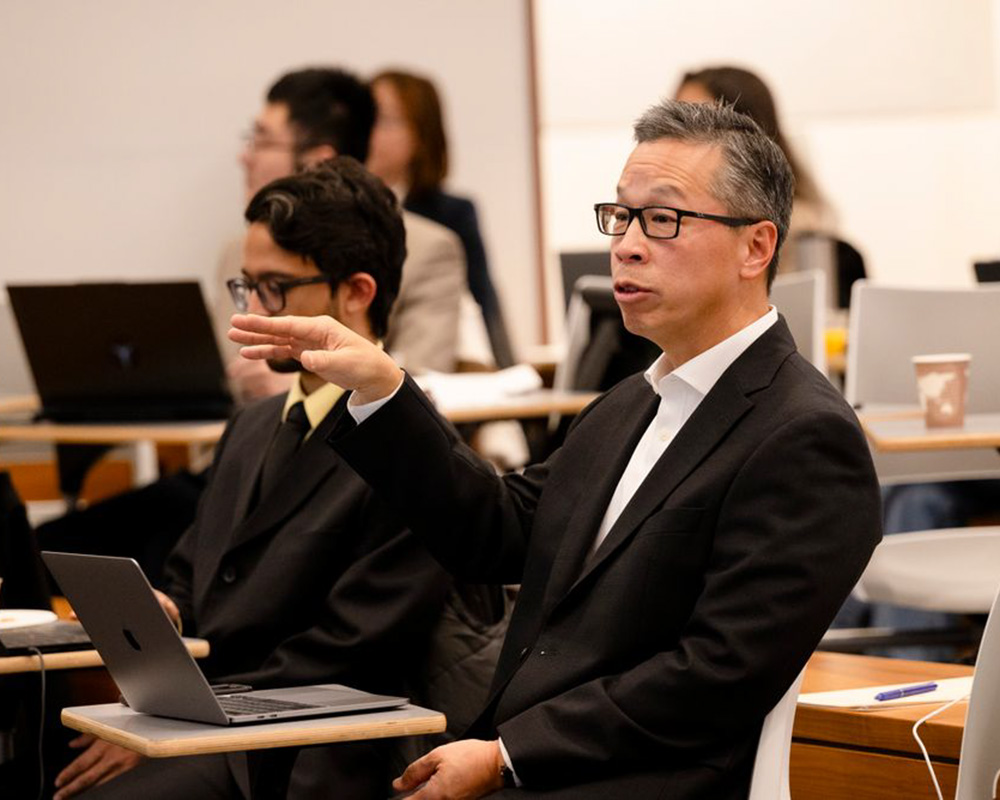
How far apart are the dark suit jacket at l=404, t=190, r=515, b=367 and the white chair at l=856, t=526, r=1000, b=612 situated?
7.43ft

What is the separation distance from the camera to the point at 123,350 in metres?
4.24

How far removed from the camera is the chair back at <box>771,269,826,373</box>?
377cm

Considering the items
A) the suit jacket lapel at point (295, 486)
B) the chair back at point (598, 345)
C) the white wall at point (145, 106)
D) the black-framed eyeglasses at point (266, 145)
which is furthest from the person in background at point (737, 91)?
the white wall at point (145, 106)

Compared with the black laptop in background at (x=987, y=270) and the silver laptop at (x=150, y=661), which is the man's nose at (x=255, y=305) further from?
the black laptop in background at (x=987, y=270)

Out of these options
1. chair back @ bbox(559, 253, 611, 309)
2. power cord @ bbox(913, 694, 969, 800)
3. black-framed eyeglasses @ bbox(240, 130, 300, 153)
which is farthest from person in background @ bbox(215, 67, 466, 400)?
power cord @ bbox(913, 694, 969, 800)

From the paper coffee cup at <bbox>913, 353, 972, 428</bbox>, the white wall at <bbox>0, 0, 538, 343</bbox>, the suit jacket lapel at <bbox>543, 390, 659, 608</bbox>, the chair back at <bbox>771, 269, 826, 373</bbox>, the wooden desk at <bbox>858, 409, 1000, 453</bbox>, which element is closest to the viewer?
the suit jacket lapel at <bbox>543, 390, 659, 608</bbox>

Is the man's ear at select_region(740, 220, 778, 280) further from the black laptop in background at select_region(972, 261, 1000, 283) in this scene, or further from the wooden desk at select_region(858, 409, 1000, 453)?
the black laptop in background at select_region(972, 261, 1000, 283)

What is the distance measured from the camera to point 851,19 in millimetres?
7289

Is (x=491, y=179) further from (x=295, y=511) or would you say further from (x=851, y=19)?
(x=295, y=511)

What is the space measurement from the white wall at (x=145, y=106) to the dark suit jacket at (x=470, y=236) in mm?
842

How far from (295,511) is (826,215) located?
3.38 metres

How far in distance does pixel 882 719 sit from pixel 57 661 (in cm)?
115

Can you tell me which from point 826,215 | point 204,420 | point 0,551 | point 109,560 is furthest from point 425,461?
point 826,215

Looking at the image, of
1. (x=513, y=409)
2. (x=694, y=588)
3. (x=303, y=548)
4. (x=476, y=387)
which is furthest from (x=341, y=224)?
(x=476, y=387)
